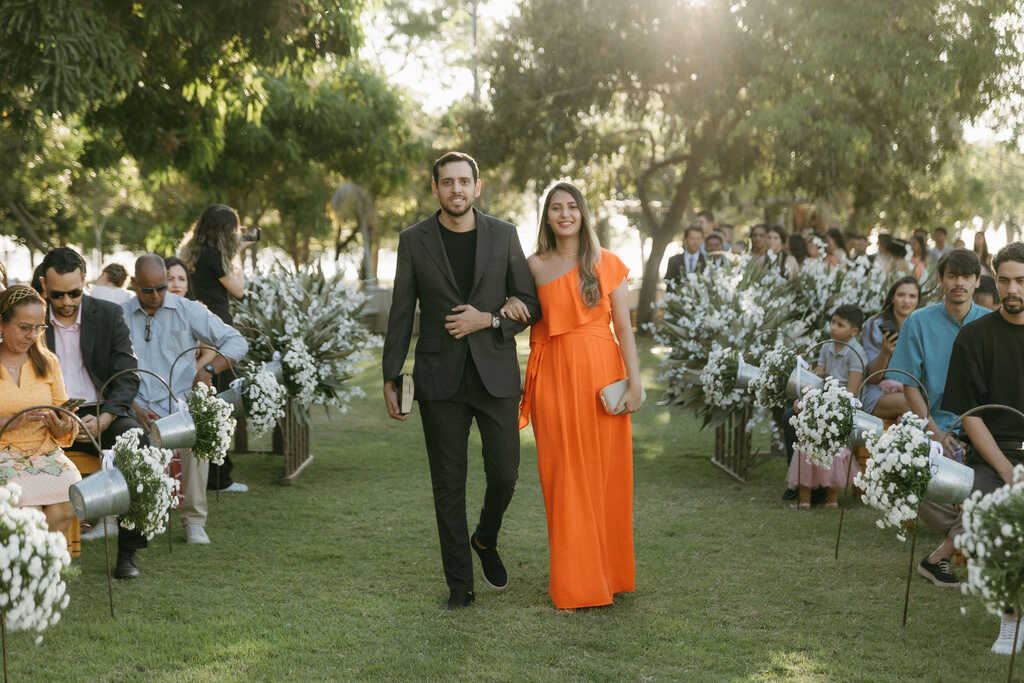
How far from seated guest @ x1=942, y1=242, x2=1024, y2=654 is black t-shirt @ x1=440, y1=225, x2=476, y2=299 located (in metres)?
2.46

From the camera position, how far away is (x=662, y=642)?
499 cm

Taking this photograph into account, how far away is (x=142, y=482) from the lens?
5.02m

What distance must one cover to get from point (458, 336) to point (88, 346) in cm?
250

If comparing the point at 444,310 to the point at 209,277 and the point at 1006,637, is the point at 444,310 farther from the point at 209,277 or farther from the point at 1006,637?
the point at 209,277

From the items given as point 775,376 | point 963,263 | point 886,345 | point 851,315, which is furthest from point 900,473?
point 851,315

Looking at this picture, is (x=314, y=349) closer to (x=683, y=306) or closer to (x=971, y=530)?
(x=683, y=306)

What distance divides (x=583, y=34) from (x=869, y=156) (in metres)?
6.26

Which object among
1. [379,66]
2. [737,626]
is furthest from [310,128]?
[737,626]

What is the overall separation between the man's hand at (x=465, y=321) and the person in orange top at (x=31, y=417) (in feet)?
6.67

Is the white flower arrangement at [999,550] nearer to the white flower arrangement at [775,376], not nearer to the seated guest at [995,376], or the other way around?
the seated guest at [995,376]

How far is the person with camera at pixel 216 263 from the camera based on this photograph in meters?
8.48

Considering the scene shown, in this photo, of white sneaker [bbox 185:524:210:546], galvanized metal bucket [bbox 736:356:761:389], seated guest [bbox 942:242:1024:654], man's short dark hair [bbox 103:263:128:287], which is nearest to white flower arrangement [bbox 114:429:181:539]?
white sneaker [bbox 185:524:210:546]

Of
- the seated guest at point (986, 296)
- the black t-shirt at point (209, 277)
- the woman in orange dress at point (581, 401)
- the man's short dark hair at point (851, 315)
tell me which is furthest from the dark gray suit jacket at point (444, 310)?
the seated guest at point (986, 296)

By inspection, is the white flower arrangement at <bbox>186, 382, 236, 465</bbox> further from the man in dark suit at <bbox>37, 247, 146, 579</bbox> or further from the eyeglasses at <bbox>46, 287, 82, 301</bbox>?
the eyeglasses at <bbox>46, 287, 82, 301</bbox>
